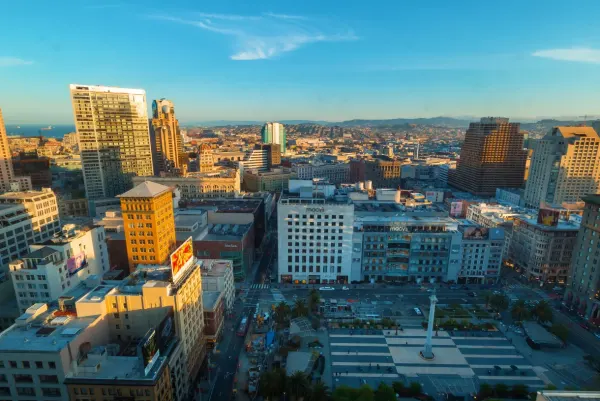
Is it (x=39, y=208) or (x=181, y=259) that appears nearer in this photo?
(x=181, y=259)

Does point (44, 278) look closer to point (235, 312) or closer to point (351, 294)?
point (235, 312)

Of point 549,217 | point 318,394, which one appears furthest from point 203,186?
point 549,217

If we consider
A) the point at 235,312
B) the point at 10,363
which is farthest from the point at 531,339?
the point at 10,363

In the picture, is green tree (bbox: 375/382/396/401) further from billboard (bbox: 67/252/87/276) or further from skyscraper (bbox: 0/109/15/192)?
skyscraper (bbox: 0/109/15/192)

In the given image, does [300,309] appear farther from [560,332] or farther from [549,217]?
[549,217]

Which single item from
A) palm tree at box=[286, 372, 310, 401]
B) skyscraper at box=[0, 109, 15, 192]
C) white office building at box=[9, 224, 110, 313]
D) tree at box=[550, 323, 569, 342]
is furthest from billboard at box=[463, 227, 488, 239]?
skyscraper at box=[0, 109, 15, 192]

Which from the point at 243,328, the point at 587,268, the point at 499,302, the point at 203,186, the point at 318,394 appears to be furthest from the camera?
the point at 203,186

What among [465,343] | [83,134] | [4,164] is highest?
[83,134]
